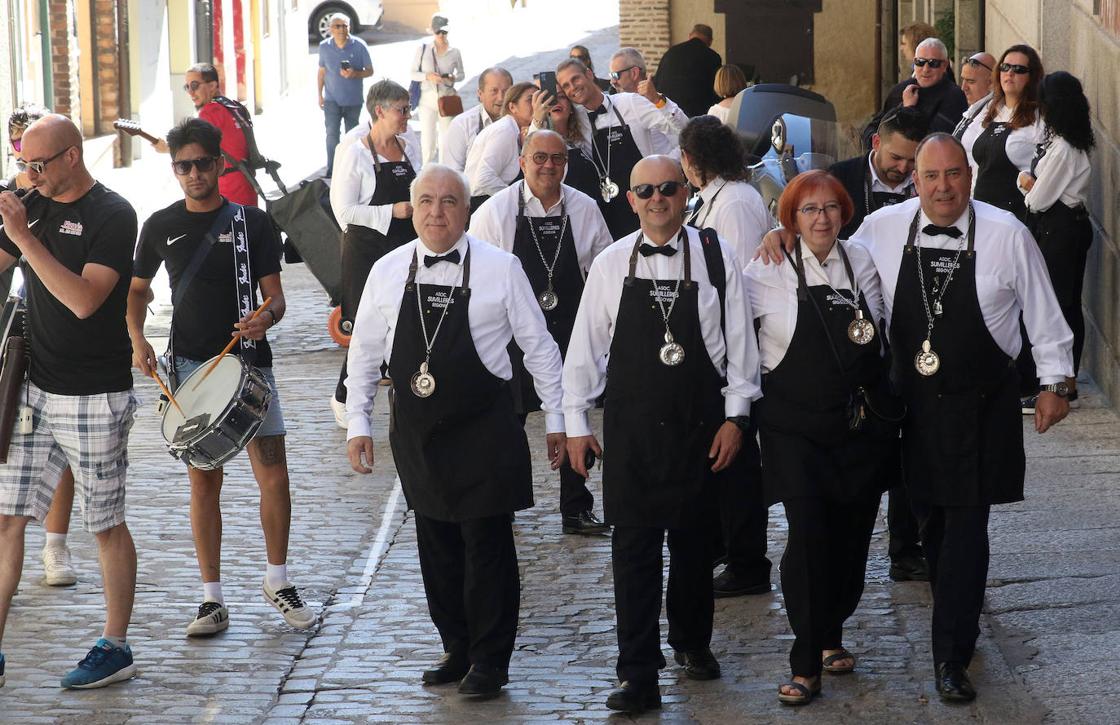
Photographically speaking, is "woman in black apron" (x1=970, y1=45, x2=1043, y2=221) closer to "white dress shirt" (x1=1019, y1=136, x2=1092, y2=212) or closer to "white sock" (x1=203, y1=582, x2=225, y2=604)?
"white dress shirt" (x1=1019, y1=136, x2=1092, y2=212)

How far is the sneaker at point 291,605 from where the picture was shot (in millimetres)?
7367

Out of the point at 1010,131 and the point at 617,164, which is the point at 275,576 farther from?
the point at 1010,131

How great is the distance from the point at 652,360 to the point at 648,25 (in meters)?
20.2

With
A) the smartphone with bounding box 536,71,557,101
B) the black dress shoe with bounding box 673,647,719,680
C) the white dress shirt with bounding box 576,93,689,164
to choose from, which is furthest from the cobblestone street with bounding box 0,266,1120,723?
the white dress shirt with bounding box 576,93,689,164

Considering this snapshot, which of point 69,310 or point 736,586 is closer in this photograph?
point 69,310

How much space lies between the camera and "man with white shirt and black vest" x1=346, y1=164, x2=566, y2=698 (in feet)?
21.0

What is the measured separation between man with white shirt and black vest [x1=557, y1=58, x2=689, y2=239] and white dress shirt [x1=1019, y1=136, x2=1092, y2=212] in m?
2.00

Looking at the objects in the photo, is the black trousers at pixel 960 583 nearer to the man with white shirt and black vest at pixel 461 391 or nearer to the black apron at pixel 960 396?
the black apron at pixel 960 396

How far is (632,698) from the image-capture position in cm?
623

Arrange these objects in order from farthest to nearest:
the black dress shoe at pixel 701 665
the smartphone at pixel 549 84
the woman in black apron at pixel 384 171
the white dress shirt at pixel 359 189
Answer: the white dress shirt at pixel 359 189
the woman in black apron at pixel 384 171
the smartphone at pixel 549 84
the black dress shoe at pixel 701 665

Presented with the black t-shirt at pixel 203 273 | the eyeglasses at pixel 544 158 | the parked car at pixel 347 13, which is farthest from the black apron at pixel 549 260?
the parked car at pixel 347 13

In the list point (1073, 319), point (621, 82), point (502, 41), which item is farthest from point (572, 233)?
point (502, 41)

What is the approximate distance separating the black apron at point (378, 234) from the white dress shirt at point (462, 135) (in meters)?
1.35

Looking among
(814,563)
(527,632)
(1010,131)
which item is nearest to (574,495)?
(527,632)
